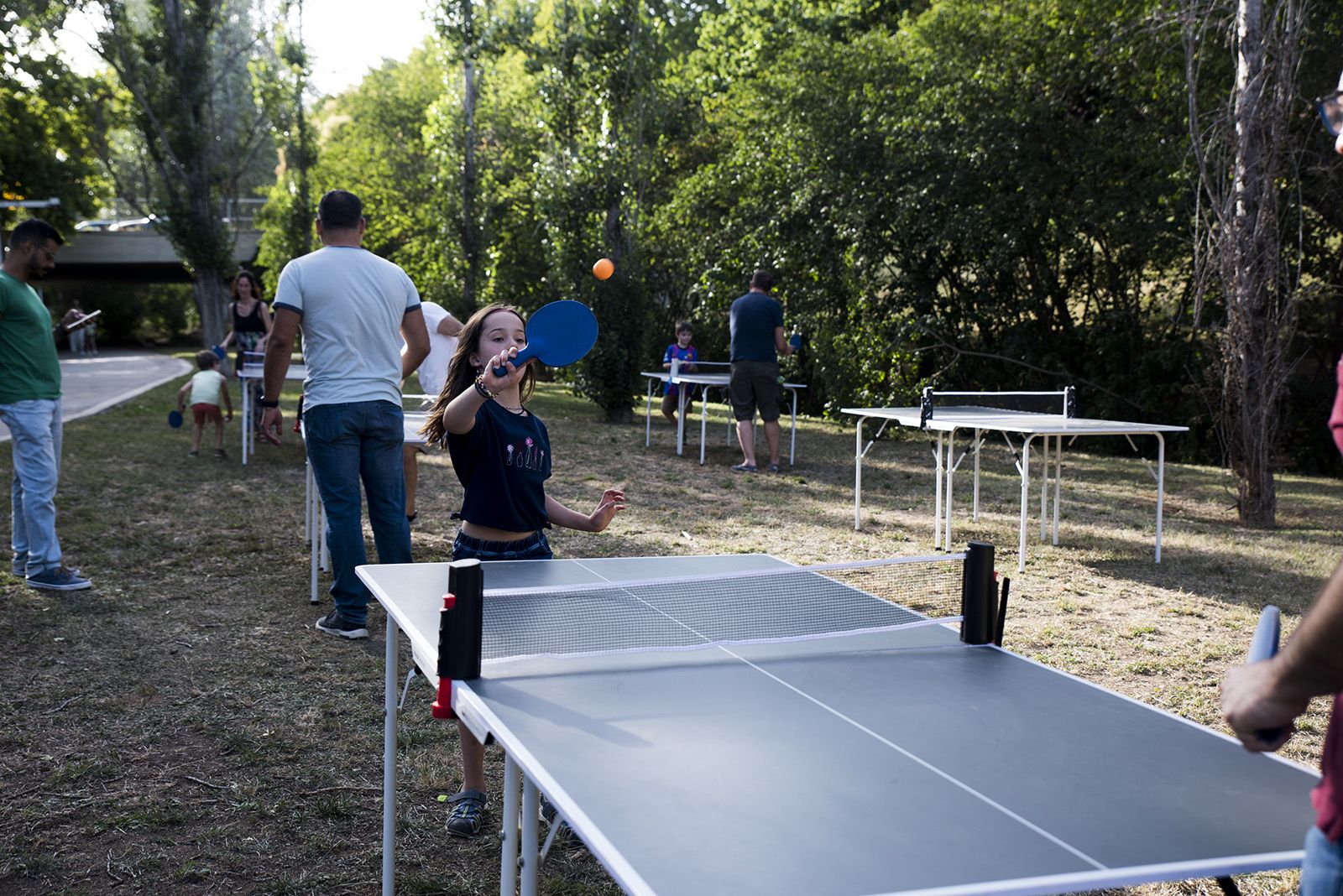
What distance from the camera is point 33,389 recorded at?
20.0ft

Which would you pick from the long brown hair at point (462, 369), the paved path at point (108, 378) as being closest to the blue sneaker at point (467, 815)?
the long brown hair at point (462, 369)

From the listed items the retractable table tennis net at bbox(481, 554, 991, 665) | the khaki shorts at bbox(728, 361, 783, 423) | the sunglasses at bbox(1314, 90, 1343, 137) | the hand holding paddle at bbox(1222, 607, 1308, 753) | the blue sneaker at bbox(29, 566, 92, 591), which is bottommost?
the blue sneaker at bbox(29, 566, 92, 591)

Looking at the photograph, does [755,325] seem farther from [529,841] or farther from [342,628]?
[529,841]

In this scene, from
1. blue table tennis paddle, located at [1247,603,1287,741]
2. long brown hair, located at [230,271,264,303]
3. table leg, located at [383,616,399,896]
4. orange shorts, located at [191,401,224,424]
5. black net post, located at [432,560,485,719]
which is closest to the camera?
blue table tennis paddle, located at [1247,603,1287,741]

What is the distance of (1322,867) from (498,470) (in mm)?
2686

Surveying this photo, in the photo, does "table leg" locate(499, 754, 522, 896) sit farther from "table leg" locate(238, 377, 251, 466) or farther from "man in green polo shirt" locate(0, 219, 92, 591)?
"table leg" locate(238, 377, 251, 466)

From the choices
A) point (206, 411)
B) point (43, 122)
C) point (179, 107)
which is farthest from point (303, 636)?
point (43, 122)

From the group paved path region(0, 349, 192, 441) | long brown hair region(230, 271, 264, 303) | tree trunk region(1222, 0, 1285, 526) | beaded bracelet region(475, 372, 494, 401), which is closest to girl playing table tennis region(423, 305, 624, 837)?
beaded bracelet region(475, 372, 494, 401)

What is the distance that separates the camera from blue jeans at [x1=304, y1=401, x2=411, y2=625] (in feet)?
17.5

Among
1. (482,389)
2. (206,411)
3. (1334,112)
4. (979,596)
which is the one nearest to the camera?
(1334,112)

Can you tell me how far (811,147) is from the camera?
55.6 feet

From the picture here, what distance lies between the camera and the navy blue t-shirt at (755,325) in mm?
12398

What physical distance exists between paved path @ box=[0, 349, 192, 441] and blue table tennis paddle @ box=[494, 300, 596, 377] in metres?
11.3

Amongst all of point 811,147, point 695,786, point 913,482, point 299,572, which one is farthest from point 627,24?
point 695,786
